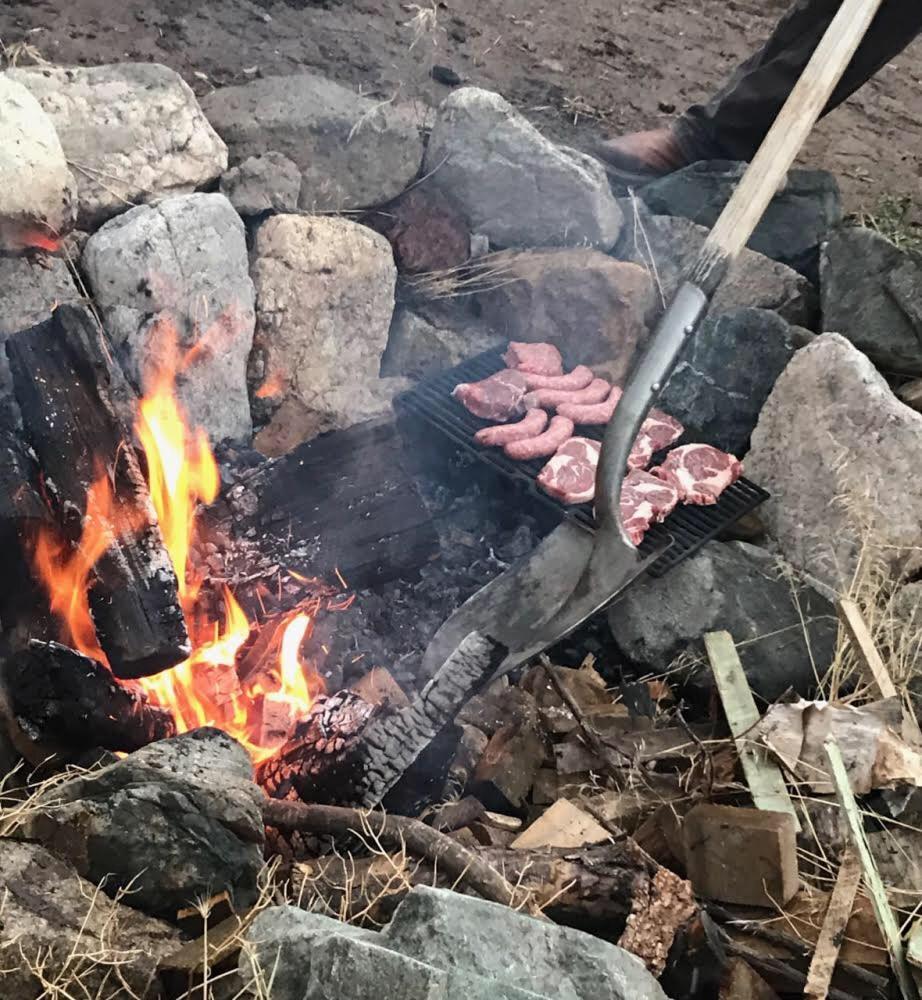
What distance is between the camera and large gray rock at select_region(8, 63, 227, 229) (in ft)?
11.6

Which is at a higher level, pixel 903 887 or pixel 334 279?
pixel 334 279

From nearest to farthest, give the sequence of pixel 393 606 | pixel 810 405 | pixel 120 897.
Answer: pixel 120 897 → pixel 393 606 → pixel 810 405

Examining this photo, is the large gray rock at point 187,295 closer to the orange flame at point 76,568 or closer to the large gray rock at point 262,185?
the large gray rock at point 262,185

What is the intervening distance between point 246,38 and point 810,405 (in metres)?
3.66

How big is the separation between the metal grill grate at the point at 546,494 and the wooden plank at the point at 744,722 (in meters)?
0.36

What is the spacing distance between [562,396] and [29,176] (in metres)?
2.21

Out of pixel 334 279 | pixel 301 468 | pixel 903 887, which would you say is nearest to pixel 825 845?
pixel 903 887

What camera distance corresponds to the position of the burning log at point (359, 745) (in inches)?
108

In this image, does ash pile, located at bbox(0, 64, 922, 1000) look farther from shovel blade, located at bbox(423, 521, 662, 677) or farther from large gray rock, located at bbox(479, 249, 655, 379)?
shovel blade, located at bbox(423, 521, 662, 677)

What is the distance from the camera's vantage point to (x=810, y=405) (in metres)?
3.85

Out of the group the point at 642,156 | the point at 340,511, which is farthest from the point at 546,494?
the point at 642,156

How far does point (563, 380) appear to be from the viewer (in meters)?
4.22

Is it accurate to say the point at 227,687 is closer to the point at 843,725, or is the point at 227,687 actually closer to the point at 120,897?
the point at 120,897

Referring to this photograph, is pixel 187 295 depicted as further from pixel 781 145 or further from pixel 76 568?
pixel 781 145
